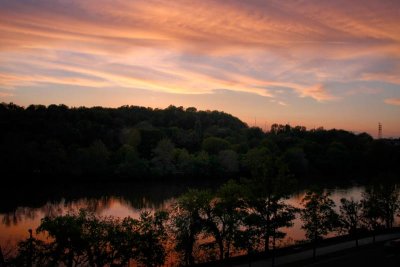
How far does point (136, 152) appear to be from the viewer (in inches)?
3711

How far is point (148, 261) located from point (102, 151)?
67.0 metres

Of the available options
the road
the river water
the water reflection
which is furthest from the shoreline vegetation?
the river water

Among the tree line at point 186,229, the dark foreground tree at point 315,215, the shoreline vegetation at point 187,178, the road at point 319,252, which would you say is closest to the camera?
the tree line at point 186,229

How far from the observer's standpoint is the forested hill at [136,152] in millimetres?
83438

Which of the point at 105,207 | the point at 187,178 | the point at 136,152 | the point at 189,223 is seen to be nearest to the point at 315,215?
the point at 189,223

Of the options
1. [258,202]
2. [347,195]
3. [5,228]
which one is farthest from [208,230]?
[347,195]

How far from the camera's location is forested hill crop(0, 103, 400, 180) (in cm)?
8344

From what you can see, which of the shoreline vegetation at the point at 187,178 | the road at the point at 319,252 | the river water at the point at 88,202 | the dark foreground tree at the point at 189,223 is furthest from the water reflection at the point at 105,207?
the dark foreground tree at the point at 189,223

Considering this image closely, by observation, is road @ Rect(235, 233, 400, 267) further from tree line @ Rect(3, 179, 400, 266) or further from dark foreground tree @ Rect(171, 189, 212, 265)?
dark foreground tree @ Rect(171, 189, 212, 265)

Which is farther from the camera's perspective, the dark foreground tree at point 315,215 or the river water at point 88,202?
the river water at point 88,202

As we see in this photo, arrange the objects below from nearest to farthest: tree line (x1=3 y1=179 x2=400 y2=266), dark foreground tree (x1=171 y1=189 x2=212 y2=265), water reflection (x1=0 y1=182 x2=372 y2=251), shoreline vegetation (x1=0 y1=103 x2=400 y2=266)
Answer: tree line (x1=3 y1=179 x2=400 y2=266) < shoreline vegetation (x1=0 y1=103 x2=400 y2=266) < dark foreground tree (x1=171 y1=189 x2=212 y2=265) < water reflection (x1=0 y1=182 x2=372 y2=251)

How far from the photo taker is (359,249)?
3023 centimetres

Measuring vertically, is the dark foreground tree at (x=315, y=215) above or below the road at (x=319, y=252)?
above

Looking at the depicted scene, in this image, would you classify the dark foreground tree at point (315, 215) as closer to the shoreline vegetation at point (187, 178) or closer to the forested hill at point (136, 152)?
the shoreline vegetation at point (187, 178)
